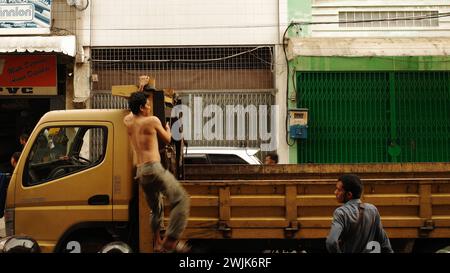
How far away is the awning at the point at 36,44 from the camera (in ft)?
37.7

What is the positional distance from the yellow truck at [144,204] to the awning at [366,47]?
6.73m

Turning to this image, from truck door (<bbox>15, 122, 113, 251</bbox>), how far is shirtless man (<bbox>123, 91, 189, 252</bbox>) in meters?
0.47

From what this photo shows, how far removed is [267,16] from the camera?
12.2 m

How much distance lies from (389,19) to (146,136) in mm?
8835

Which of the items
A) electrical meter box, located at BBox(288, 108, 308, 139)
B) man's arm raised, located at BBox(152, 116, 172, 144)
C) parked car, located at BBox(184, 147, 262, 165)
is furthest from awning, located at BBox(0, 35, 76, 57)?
man's arm raised, located at BBox(152, 116, 172, 144)

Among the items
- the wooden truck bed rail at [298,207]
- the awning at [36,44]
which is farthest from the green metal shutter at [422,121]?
the awning at [36,44]

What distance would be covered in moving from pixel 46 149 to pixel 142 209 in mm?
1313

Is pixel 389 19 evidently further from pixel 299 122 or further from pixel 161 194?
pixel 161 194

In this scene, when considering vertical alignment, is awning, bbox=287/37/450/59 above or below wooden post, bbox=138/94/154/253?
above

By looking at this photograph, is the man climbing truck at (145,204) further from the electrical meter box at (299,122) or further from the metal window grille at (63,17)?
the metal window grille at (63,17)

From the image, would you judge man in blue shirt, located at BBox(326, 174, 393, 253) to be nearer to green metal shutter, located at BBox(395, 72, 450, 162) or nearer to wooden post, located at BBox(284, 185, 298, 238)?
wooden post, located at BBox(284, 185, 298, 238)

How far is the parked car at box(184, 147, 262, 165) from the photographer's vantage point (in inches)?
352

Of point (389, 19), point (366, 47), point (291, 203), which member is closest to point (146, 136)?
point (291, 203)

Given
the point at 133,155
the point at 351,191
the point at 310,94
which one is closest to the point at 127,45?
the point at 310,94
